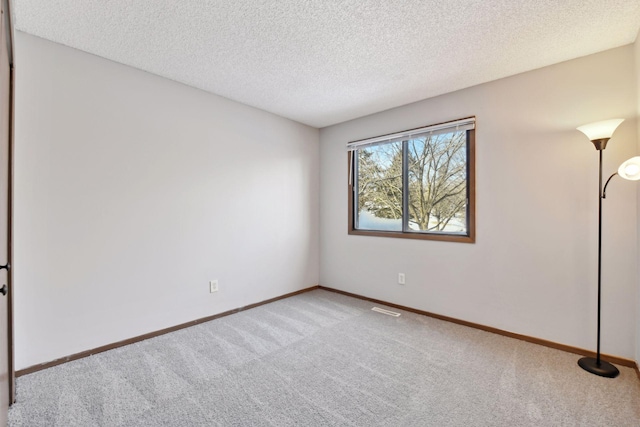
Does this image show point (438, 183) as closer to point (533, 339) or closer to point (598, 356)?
point (533, 339)

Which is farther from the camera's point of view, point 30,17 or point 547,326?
point 547,326

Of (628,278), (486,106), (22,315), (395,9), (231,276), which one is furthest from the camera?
(231,276)

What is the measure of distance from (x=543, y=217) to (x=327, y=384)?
227 cm

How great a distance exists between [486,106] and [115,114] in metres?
3.37

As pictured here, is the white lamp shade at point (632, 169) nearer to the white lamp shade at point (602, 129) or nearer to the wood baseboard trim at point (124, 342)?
the white lamp shade at point (602, 129)

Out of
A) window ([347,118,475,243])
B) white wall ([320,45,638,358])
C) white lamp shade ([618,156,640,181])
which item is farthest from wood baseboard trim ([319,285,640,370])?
white lamp shade ([618,156,640,181])

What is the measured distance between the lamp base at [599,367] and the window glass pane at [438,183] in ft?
4.45

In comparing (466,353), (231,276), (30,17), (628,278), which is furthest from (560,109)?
(30,17)

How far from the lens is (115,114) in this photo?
2.46m

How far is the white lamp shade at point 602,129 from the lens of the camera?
201 centimetres

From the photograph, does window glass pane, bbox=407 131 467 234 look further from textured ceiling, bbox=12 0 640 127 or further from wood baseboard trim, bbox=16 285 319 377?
wood baseboard trim, bbox=16 285 319 377

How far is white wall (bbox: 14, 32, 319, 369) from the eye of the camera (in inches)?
82.5

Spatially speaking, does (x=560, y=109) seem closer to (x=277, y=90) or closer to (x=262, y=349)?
(x=277, y=90)

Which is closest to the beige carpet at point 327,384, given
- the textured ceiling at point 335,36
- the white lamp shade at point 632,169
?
the white lamp shade at point 632,169
